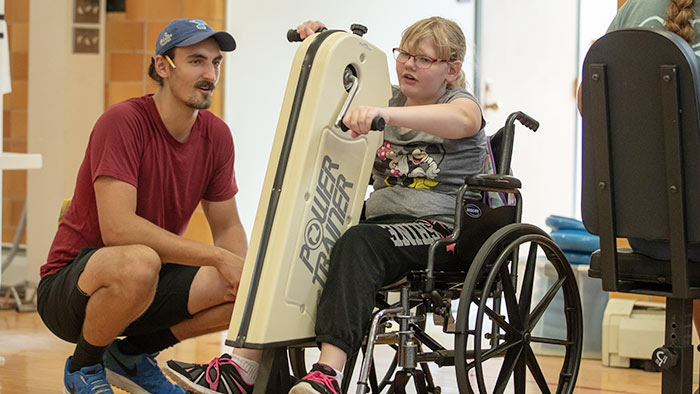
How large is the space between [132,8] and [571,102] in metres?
2.37

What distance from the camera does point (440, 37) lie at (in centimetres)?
217

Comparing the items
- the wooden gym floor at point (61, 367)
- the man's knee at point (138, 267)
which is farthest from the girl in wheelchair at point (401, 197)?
the wooden gym floor at point (61, 367)

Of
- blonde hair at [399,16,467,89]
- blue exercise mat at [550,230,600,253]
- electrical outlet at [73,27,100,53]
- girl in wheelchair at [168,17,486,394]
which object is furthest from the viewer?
electrical outlet at [73,27,100,53]

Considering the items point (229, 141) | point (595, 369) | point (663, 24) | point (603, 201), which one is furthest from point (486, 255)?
point (595, 369)

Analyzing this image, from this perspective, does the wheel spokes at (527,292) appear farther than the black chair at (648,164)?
Yes

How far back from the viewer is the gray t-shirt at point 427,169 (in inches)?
85.4

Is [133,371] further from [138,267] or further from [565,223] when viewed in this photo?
[565,223]

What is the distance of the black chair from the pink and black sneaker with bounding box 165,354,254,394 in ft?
2.73

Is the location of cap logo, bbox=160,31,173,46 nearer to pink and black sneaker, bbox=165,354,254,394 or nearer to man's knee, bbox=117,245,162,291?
man's knee, bbox=117,245,162,291

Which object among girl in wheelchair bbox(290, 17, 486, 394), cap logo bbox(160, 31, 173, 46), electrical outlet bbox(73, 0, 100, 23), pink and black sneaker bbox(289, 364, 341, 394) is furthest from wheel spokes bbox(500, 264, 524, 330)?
electrical outlet bbox(73, 0, 100, 23)

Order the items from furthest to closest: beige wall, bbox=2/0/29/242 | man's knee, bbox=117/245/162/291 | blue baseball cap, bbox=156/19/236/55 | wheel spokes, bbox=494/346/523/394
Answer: beige wall, bbox=2/0/29/242 < blue baseball cap, bbox=156/19/236/55 < man's knee, bbox=117/245/162/291 < wheel spokes, bbox=494/346/523/394

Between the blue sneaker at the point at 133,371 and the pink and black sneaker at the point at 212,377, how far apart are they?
1.87 ft

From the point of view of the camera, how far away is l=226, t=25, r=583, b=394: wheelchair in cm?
186

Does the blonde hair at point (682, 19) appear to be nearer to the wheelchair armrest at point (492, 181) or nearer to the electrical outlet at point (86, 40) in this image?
the wheelchair armrest at point (492, 181)
